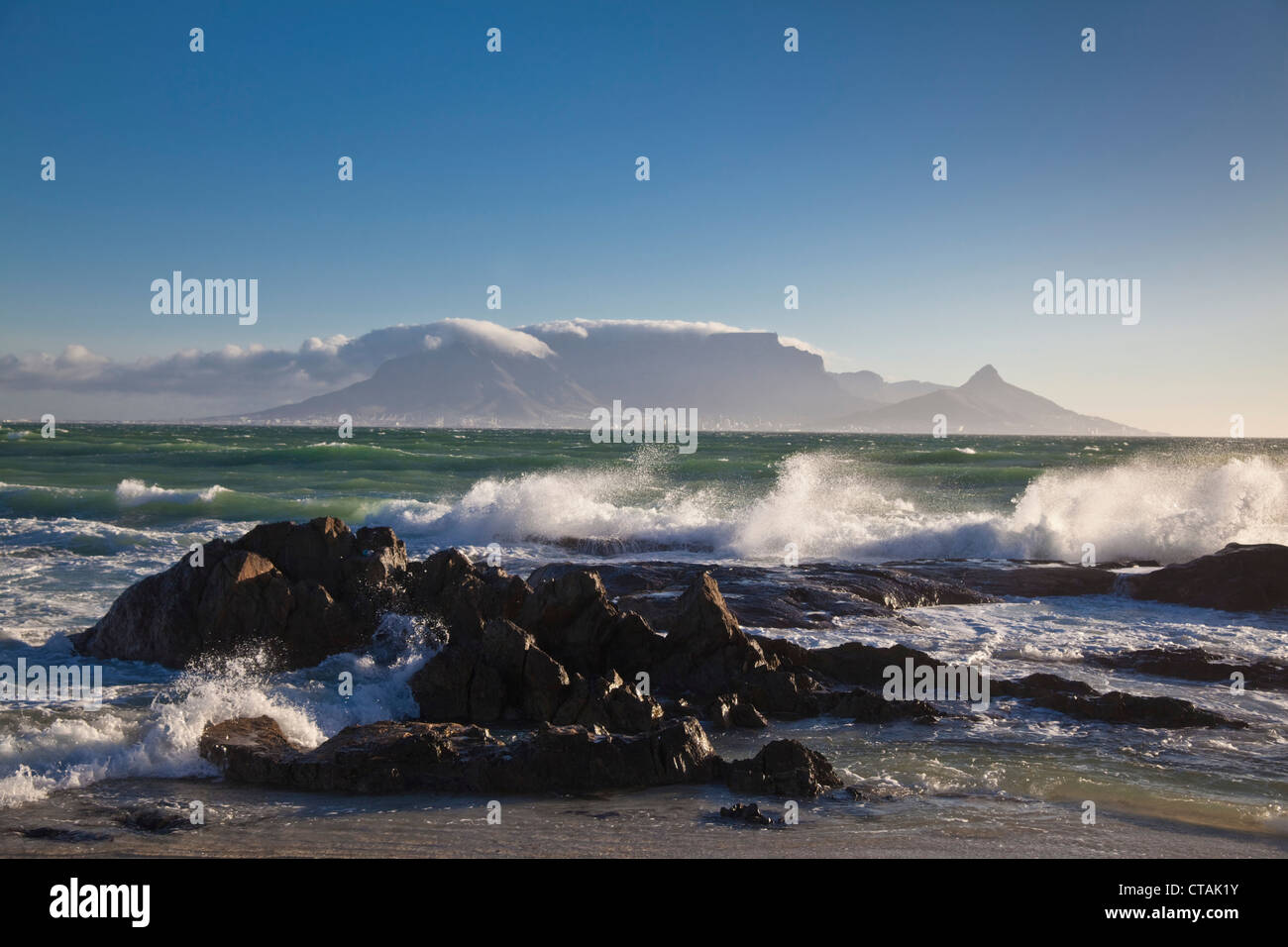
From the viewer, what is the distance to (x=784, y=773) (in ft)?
22.5

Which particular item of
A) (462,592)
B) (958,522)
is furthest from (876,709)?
(958,522)

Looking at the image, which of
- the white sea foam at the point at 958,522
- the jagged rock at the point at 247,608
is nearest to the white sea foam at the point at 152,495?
the white sea foam at the point at 958,522

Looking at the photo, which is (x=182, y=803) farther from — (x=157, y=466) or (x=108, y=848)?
(x=157, y=466)

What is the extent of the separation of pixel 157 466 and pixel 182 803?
48293mm

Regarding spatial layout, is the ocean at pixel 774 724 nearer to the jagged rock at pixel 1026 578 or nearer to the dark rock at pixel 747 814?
the dark rock at pixel 747 814

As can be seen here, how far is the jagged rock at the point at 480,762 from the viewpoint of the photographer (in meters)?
6.93

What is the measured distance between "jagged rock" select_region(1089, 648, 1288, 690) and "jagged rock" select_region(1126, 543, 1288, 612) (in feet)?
14.0

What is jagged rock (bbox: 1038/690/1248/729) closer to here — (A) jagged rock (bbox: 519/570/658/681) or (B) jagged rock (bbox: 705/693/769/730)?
(B) jagged rock (bbox: 705/693/769/730)

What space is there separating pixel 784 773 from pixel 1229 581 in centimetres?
1253

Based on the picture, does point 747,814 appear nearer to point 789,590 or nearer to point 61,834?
point 61,834

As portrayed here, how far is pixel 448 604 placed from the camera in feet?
36.2

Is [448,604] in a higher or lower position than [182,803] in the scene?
higher
